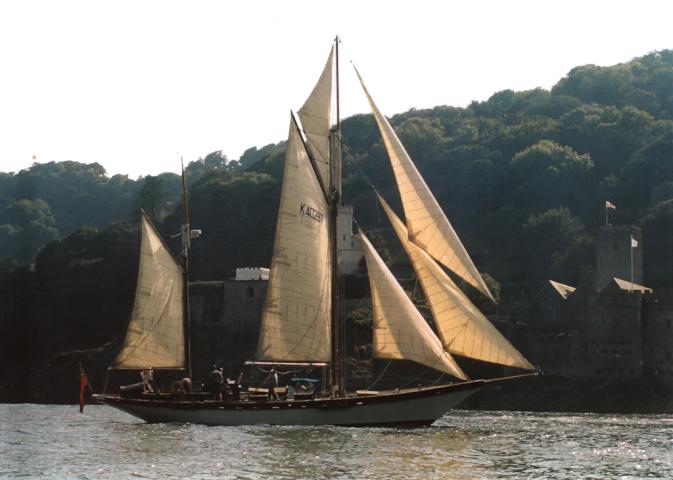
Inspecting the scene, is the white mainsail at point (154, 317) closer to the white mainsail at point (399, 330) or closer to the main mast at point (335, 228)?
the main mast at point (335, 228)

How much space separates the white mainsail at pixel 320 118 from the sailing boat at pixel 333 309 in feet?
0.16

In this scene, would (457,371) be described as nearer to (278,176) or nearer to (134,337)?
(134,337)

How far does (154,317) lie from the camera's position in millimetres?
75625

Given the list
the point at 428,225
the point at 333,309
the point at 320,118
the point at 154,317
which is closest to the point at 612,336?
the point at 333,309

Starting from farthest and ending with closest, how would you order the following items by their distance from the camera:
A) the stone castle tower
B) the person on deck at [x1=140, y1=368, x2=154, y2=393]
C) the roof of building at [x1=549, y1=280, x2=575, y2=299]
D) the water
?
1. the stone castle tower
2. the roof of building at [x1=549, y1=280, x2=575, y2=299]
3. the person on deck at [x1=140, y1=368, x2=154, y2=393]
4. the water

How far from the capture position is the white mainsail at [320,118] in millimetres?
69713

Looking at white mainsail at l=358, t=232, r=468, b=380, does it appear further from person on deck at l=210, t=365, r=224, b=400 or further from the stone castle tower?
the stone castle tower

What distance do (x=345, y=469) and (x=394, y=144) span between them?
20.4m

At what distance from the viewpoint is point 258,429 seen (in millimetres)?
67688

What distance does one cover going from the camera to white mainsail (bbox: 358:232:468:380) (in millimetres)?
66938

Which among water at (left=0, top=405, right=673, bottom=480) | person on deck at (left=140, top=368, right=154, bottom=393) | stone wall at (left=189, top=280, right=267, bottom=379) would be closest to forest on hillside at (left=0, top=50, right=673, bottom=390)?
stone wall at (left=189, top=280, right=267, bottom=379)

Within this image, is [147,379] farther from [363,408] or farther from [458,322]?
[458,322]

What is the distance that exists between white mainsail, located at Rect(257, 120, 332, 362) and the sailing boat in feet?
0.16

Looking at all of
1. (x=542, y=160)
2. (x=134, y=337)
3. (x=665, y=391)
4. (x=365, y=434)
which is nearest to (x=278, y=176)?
(x=542, y=160)
